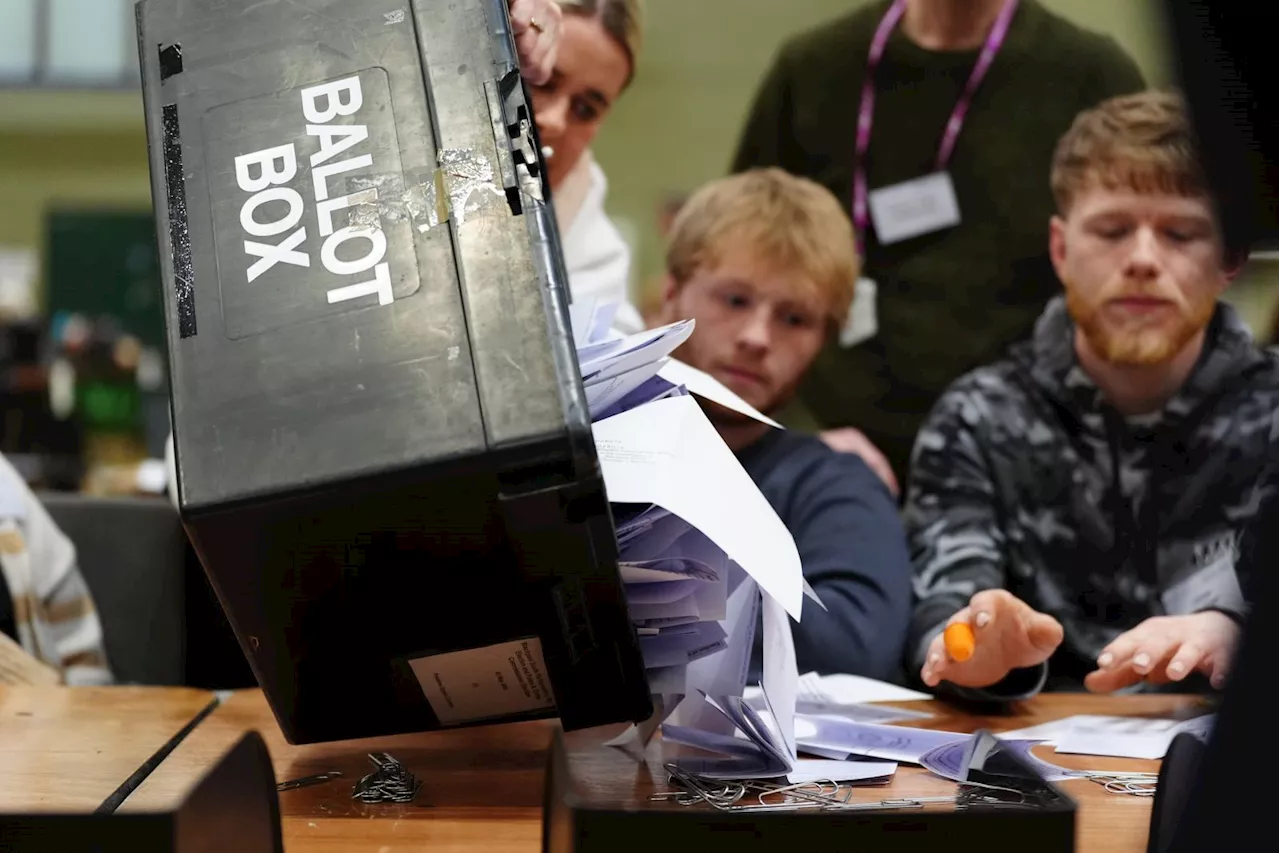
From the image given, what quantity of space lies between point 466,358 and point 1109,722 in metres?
0.66

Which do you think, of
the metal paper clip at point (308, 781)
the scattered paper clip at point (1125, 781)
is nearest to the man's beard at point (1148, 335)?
the scattered paper clip at point (1125, 781)

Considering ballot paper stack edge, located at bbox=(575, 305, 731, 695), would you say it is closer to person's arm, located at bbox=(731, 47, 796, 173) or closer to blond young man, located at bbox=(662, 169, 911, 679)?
blond young man, located at bbox=(662, 169, 911, 679)

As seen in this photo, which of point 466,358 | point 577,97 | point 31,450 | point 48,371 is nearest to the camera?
point 466,358

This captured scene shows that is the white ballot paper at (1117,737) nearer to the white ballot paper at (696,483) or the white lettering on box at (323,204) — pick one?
the white ballot paper at (696,483)

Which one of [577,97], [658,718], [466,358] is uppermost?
[577,97]

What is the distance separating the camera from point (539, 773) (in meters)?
0.78

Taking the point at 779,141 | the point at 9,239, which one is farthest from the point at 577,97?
the point at 9,239

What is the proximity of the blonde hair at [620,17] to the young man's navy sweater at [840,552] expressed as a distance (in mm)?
570

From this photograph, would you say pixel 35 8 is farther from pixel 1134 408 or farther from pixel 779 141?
pixel 1134 408

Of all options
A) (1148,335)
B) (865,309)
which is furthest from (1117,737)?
(865,309)

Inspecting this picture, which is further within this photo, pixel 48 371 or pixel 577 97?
pixel 48 371

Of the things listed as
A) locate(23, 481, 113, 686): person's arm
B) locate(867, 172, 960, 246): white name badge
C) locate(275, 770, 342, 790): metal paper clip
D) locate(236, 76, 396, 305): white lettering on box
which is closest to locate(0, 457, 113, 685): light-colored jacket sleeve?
locate(23, 481, 113, 686): person's arm

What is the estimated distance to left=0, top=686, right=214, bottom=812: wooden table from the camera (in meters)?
0.69

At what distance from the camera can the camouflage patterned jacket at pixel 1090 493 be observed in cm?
124
